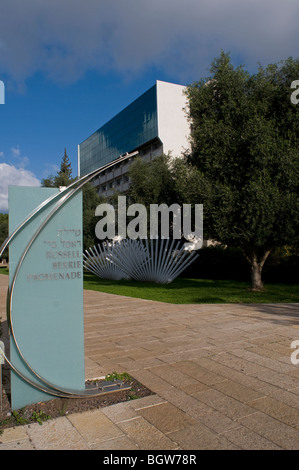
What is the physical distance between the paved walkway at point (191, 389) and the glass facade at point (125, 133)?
40.5 m

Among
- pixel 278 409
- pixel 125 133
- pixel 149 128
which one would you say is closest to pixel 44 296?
pixel 278 409

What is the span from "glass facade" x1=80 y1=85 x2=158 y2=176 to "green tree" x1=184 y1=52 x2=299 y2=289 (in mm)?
31822

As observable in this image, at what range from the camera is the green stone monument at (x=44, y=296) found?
135 inches

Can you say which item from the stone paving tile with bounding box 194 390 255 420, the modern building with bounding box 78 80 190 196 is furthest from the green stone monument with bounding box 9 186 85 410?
the modern building with bounding box 78 80 190 196

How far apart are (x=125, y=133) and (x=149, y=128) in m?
7.31

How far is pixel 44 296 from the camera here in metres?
3.57

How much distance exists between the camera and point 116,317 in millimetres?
8359

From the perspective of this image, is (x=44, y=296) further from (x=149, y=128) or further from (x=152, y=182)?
(x=149, y=128)

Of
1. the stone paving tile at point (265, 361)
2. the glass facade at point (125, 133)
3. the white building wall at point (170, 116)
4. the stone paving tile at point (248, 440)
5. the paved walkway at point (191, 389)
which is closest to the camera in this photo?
the stone paving tile at point (248, 440)

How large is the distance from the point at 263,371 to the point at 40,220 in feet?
10.3

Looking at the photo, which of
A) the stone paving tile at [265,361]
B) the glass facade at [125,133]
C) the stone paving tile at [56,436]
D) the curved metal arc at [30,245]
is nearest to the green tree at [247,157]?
the stone paving tile at [265,361]

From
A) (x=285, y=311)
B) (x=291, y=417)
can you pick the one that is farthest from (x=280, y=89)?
(x=291, y=417)

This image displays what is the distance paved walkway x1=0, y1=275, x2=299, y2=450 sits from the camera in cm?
286

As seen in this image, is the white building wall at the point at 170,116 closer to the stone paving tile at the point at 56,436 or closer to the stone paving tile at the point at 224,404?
the stone paving tile at the point at 224,404
